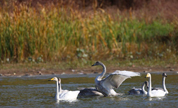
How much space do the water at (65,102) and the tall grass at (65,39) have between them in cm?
239

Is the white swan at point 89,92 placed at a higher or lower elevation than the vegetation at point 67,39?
lower

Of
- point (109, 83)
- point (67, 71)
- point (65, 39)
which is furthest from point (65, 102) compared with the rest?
point (65, 39)

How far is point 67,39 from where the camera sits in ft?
52.5

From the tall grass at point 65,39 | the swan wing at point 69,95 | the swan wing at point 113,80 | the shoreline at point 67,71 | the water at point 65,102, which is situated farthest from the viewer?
the tall grass at point 65,39

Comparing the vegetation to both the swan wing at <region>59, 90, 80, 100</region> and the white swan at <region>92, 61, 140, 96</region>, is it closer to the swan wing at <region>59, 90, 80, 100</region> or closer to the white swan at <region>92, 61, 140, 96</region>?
the white swan at <region>92, 61, 140, 96</region>

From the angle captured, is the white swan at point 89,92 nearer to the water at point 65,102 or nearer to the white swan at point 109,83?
the white swan at point 109,83

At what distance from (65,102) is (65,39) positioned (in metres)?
6.90

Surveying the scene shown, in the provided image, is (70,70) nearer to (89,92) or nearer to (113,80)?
(89,92)

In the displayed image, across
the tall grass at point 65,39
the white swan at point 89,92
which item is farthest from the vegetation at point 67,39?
the white swan at point 89,92

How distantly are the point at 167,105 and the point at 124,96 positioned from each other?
4.54 feet

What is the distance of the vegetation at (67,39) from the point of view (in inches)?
604

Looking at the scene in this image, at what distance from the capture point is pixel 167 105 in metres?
8.51

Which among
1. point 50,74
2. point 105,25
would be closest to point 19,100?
point 50,74

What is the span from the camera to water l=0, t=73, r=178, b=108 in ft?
28.7
